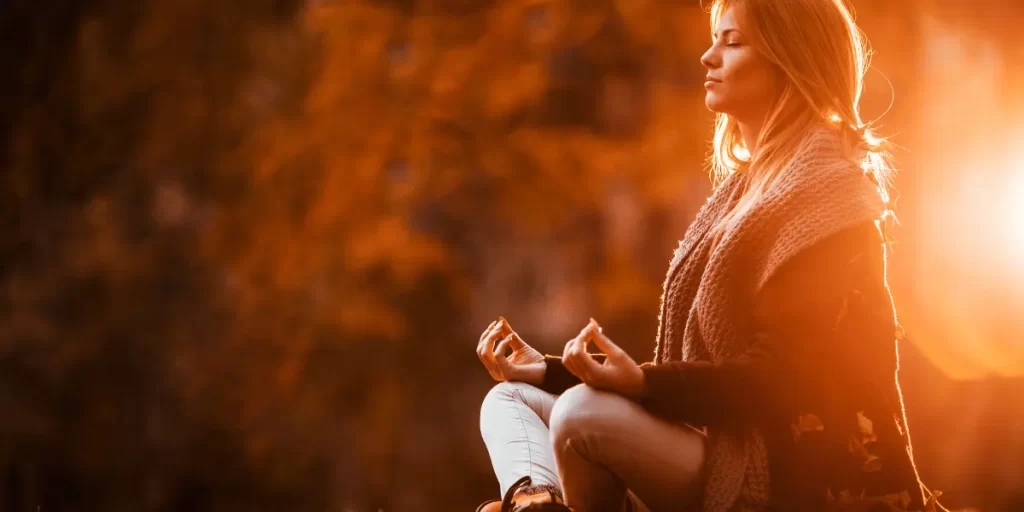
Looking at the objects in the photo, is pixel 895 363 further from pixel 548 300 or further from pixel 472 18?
pixel 472 18

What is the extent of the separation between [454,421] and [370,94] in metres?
1.48

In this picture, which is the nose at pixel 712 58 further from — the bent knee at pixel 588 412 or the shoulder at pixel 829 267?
the bent knee at pixel 588 412

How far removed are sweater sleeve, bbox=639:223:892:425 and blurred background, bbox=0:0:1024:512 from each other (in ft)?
8.69

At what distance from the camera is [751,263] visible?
58.0 inches

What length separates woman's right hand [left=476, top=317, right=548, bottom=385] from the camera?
1638 millimetres

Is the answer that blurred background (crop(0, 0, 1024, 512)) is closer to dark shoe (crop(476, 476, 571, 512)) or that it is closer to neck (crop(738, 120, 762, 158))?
neck (crop(738, 120, 762, 158))

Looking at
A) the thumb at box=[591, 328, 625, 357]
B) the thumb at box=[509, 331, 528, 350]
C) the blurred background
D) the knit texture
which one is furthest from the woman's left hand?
the blurred background

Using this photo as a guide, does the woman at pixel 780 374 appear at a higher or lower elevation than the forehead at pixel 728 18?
lower

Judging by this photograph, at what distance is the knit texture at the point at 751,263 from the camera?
4.57 feet

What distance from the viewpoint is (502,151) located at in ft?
14.4

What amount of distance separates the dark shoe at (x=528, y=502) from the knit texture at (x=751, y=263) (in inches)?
7.9

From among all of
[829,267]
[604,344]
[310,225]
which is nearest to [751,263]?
[829,267]

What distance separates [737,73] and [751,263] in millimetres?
329

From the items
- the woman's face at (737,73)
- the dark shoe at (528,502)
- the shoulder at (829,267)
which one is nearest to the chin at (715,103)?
the woman's face at (737,73)
